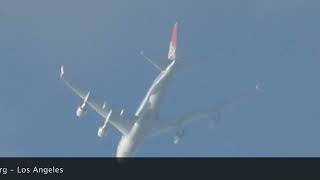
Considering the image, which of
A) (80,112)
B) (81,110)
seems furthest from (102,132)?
(81,110)

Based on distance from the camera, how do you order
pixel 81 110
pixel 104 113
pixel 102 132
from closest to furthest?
1. pixel 102 132
2. pixel 81 110
3. pixel 104 113

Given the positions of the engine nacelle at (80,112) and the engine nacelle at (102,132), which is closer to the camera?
the engine nacelle at (102,132)

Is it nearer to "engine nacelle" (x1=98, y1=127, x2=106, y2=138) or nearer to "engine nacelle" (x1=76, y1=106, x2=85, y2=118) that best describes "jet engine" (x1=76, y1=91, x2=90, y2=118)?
"engine nacelle" (x1=76, y1=106, x2=85, y2=118)

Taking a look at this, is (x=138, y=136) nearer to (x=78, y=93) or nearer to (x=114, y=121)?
(x=114, y=121)

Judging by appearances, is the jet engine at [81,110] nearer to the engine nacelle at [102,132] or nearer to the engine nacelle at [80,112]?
the engine nacelle at [80,112]

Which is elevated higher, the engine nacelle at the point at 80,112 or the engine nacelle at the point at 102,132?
the engine nacelle at the point at 80,112

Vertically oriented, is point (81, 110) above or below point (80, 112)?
above

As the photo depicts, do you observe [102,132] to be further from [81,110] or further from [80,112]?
[81,110]

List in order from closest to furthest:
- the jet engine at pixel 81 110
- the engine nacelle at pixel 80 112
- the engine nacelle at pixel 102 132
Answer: the engine nacelle at pixel 102 132 → the engine nacelle at pixel 80 112 → the jet engine at pixel 81 110

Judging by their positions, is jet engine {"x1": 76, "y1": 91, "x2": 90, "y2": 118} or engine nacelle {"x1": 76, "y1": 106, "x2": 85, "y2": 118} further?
jet engine {"x1": 76, "y1": 91, "x2": 90, "y2": 118}
